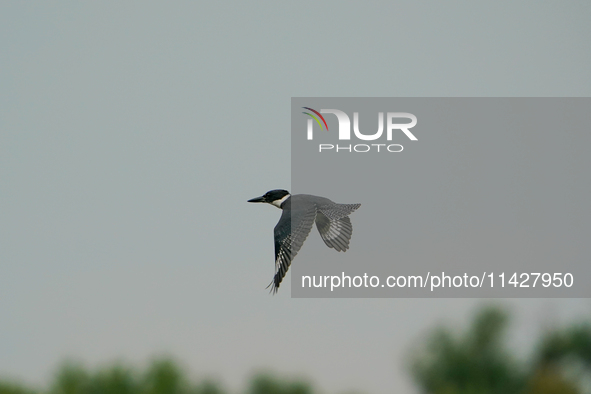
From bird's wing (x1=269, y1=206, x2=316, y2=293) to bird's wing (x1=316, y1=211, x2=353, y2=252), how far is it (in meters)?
0.39

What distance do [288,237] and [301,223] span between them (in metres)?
0.19

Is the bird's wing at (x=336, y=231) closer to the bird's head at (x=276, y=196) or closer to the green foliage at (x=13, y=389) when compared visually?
the bird's head at (x=276, y=196)

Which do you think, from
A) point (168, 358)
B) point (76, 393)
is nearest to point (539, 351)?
point (168, 358)

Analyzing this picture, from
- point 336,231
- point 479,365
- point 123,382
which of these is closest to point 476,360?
point 479,365

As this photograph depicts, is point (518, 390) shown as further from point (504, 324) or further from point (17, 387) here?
point (17, 387)

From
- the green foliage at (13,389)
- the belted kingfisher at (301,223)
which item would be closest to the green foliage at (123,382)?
the green foliage at (13,389)

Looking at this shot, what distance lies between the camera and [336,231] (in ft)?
19.2

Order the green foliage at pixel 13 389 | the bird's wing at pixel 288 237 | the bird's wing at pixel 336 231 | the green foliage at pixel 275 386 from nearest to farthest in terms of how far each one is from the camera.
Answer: the bird's wing at pixel 288 237, the bird's wing at pixel 336 231, the green foliage at pixel 13 389, the green foliage at pixel 275 386

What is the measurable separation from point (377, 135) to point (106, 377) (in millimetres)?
7445

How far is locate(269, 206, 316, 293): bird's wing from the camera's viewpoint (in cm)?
520

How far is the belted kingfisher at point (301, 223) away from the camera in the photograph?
523 cm

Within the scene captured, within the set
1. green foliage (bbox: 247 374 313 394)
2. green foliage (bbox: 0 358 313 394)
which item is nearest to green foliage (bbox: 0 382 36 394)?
green foliage (bbox: 0 358 313 394)

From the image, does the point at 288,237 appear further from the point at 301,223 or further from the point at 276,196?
the point at 276,196

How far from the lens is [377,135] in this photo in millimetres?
6801
